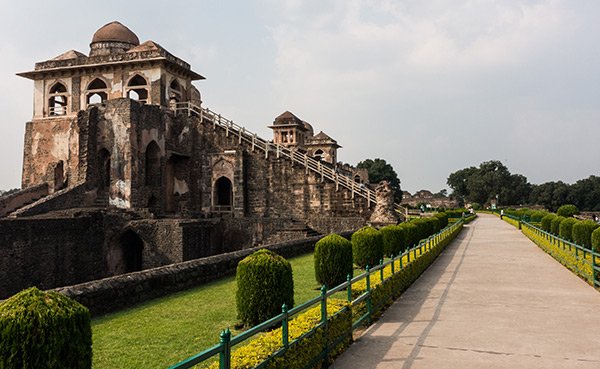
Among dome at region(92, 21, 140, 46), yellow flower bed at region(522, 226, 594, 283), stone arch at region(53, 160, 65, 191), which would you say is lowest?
yellow flower bed at region(522, 226, 594, 283)

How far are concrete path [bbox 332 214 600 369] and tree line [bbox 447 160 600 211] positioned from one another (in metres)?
80.0

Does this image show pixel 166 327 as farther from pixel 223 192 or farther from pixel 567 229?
pixel 223 192

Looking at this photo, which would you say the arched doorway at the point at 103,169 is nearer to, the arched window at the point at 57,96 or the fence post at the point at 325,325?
the arched window at the point at 57,96

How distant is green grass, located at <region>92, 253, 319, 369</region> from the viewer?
5.81 m

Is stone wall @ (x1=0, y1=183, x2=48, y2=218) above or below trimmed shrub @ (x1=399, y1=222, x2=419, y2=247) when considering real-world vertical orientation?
above

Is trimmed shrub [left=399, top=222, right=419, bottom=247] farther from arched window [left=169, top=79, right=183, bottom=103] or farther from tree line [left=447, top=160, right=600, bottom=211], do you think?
tree line [left=447, top=160, right=600, bottom=211]

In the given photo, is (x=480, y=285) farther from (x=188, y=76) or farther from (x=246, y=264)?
(x=188, y=76)

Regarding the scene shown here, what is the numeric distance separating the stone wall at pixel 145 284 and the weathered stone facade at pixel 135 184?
8.66 metres

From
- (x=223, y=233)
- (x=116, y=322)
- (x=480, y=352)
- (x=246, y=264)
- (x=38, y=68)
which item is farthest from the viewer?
(x=38, y=68)

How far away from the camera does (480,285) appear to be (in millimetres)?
10336

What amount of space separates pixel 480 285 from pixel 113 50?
32700 mm

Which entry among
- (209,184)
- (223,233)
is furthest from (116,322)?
(209,184)

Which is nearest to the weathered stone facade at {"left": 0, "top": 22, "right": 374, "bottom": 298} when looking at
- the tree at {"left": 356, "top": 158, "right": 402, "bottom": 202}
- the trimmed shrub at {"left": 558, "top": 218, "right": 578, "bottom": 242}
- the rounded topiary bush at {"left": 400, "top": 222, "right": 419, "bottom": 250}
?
the rounded topiary bush at {"left": 400, "top": 222, "right": 419, "bottom": 250}

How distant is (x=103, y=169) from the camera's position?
87.4 feet
